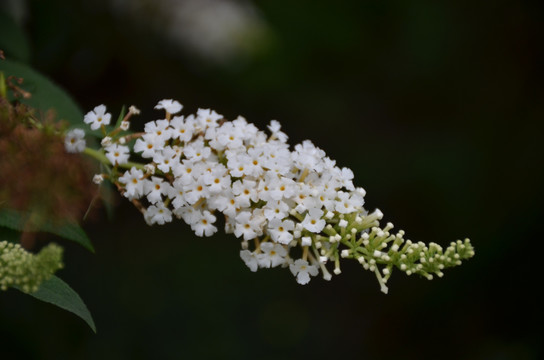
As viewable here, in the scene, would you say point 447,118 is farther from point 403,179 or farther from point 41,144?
point 41,144

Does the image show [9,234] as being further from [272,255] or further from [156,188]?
[272,255]

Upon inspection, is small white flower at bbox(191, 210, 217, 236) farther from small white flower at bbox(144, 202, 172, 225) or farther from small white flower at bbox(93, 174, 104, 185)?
small white flower at bbox(93, 174, 104, 185)

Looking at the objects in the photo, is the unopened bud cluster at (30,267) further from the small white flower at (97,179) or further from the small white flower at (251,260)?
the small white flower at (251,260)

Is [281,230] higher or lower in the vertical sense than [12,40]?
lower

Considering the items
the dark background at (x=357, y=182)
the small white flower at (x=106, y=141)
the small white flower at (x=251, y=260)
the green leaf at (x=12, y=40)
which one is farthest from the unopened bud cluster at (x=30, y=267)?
the dark background at (x=357, y=182)

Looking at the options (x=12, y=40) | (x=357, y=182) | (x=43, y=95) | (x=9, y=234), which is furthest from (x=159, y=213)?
(x=357, y=182)

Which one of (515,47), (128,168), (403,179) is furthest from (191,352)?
(515,47)

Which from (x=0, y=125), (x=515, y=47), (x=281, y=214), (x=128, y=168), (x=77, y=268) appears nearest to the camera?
(x=0, y=125)
